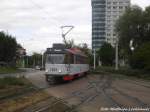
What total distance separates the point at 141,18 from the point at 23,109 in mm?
56359

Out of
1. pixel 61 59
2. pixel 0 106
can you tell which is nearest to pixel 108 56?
pixel 61 59

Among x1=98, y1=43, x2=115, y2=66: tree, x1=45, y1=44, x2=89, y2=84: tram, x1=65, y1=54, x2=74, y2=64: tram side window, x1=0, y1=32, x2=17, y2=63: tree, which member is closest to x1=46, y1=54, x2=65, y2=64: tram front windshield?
x1=45, y1=44, x2=89, y2=84: tram

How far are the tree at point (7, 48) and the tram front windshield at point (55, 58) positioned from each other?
54.8m

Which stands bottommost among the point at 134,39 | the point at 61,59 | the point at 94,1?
the point at 61,59

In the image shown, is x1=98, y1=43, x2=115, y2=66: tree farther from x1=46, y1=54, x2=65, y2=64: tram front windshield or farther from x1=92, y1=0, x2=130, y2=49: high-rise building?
x1=46, y1=54, x2=65, y2=64: tram front windshield

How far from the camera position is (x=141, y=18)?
68.8m

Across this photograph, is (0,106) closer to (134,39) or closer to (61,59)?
(61,59)

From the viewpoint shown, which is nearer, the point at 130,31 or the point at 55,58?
the point at 55,58

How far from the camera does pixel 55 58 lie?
33.2 meters

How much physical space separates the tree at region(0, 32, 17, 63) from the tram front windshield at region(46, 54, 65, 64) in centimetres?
5477

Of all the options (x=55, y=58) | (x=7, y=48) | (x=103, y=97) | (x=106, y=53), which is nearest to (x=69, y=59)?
(x=55, y=58)

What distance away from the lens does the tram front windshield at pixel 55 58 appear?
108 feet

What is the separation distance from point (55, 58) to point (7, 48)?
56041mm

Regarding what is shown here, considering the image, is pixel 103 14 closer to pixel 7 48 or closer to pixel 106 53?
pixel 106 53
